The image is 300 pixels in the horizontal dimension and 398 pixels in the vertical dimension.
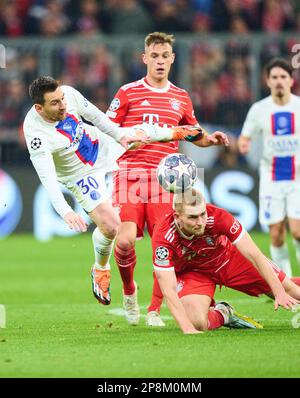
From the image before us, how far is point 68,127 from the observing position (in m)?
9.76

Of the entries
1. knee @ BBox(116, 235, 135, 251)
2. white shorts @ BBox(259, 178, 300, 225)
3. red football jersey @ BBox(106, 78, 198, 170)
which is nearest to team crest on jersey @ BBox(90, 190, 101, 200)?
red football jersey @ BBox(106, 78, 198, 170)

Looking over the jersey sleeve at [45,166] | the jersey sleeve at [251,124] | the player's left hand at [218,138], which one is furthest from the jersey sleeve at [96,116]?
the jersey sleeve at [251,124]

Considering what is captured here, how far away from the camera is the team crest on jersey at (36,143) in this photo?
Result: 30.6 ft

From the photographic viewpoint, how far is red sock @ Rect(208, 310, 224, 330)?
8883mm

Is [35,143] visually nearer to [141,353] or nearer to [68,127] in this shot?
[68,127]

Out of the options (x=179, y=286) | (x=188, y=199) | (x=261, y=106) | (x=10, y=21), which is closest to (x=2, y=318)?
Result: (x=179, y=286)

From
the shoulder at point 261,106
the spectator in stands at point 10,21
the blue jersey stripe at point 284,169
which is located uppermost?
the spectator in stands at point 10,21

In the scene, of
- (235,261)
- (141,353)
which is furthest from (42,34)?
(141,353)

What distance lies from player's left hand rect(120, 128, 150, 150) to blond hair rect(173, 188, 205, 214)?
1.17 meters

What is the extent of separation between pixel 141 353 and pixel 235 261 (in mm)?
1823

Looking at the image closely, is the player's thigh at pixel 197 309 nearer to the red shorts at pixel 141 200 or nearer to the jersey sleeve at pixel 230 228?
the jersey sleeve at pixel 230 228

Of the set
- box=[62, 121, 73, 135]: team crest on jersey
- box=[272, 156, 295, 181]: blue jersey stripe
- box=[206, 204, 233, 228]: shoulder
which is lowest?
box=[206, 204, 233, 228]: shoulder

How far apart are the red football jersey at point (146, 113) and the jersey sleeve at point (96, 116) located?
37 cm

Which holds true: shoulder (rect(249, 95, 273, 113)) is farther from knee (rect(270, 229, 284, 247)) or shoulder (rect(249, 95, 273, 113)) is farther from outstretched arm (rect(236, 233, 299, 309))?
outstretched arm (rect(236, 233, 299, 309))
